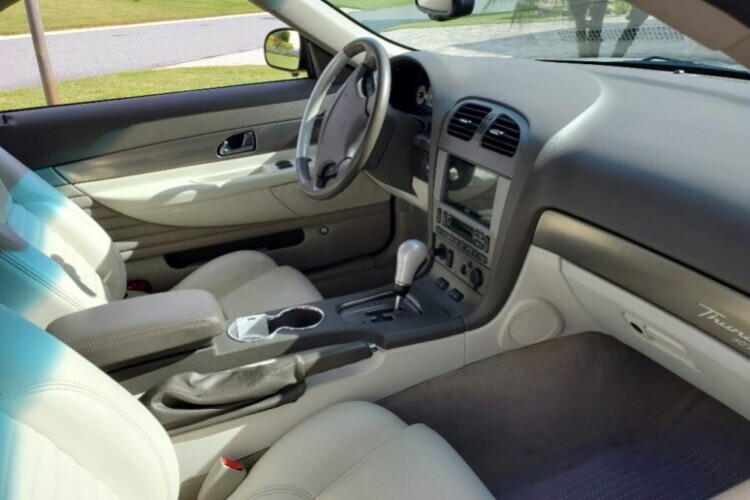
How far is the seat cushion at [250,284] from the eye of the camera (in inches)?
81.3

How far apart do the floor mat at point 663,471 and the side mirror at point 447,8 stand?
1153 millimetres

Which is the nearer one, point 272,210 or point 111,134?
point 111,134

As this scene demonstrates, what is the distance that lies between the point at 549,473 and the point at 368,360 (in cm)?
52

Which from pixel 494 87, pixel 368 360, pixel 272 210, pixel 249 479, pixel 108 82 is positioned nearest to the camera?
pixel 249 479

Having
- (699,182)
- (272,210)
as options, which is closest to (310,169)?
(272,210)

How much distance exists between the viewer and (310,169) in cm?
216

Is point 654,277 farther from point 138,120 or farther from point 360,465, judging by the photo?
point 138,120

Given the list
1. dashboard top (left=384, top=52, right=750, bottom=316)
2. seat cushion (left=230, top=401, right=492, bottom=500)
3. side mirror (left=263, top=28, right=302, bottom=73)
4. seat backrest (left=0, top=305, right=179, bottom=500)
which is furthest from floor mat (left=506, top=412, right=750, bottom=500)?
side mirror (left=263, top=28, right=302, bottom=73)

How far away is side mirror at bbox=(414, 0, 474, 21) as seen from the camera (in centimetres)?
Answer: 170

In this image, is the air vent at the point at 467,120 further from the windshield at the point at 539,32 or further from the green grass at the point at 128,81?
the green grass at the point at 128,81

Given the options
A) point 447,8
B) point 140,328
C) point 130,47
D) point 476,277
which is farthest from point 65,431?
point 130,47

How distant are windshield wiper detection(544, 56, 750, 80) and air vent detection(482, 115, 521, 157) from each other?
50 cm

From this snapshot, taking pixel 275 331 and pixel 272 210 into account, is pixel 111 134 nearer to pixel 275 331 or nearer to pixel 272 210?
pixel 272 210

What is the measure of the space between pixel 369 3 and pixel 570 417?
2.17 meters
